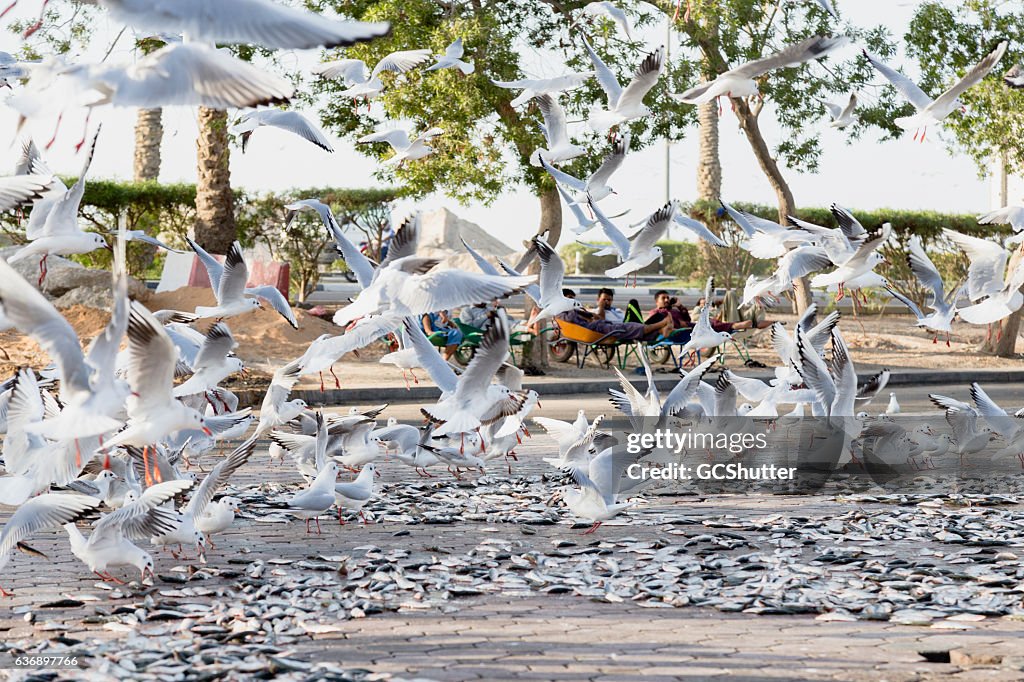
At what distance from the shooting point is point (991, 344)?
20734 millimetres

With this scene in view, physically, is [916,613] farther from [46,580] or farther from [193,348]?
[193,348]

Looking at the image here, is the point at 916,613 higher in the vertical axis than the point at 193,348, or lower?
lower

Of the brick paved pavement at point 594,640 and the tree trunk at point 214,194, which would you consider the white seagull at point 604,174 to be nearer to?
the brick paved pavement at point 594,640

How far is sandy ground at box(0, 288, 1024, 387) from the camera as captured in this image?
16969 millimetres

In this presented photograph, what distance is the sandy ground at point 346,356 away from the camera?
16969 millimetres

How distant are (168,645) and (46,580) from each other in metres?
1.43

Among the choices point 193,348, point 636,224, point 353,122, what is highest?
point 353,122

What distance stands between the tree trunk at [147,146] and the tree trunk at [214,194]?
6598 mm

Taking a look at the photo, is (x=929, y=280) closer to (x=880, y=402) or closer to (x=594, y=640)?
(x=880, y=402)

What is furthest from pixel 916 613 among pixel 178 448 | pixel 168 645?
pixel 178 448

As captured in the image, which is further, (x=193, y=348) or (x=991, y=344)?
(x=991, y=344)

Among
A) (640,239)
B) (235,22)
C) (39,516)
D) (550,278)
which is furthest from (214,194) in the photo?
(235,22)

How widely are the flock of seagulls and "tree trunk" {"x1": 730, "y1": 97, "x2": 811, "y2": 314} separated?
740 cm

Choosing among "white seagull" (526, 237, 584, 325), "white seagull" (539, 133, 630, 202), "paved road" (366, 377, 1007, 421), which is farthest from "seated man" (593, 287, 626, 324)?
"white seagull" (526, 237, 584, 325)
